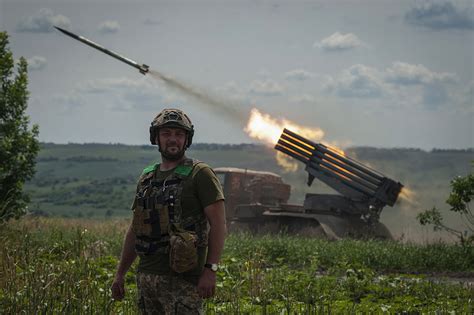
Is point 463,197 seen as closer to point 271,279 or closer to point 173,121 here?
point 271,279

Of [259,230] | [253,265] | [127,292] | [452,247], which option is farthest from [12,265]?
[259,230]

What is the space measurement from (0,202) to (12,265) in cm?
926

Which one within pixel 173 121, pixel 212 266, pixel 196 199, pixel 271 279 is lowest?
pixel 271 279

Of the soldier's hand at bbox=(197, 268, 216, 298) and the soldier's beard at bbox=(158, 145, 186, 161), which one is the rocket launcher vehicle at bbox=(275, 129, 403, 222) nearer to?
the soldier's beard at bbox=(158, 145, 186, 161)

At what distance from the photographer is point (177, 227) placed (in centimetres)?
612

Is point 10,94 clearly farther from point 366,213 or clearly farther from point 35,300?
point 35,300

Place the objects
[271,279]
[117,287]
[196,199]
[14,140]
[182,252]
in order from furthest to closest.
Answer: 1. [14,140]
2. [271,279]
3. [117,287]
4. [196,199]
5. [182,252]

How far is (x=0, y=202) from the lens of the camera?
18.3 meters

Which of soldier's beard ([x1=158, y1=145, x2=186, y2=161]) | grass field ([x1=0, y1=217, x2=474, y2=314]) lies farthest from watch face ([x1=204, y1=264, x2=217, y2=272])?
grass field ([x1=0, y1=217, x2=474, y2=314])

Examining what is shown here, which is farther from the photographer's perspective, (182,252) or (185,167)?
(185,167)

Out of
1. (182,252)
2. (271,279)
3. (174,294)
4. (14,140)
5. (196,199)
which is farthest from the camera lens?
(14,140)

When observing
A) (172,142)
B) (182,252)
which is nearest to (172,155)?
(172,142)

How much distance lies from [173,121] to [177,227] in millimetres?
795

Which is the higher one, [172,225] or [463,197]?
[463,197]
